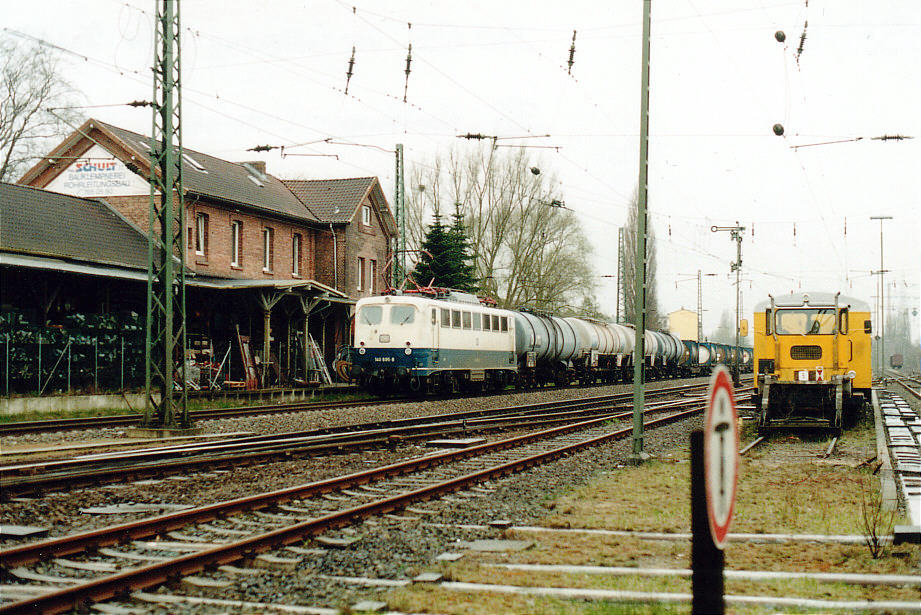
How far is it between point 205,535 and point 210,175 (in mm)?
29276

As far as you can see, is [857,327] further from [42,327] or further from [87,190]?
[87,190]

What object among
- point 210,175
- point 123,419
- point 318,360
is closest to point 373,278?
point 318,360

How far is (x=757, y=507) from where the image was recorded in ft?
29.7

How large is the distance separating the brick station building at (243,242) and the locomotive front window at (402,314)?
5.92 feet

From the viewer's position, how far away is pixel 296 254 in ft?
126

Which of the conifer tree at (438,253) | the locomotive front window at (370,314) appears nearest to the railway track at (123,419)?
the locomotive front window at (370,314)

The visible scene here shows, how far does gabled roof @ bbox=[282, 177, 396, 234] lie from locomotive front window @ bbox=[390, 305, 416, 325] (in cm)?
1372

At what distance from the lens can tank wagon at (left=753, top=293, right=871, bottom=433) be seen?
1775 centimetres

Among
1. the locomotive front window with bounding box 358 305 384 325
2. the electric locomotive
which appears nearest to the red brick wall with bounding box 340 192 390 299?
the electric locomotive

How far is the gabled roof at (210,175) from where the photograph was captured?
31.6 metres

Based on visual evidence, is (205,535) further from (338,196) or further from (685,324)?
(685,324)

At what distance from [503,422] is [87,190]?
2089cm

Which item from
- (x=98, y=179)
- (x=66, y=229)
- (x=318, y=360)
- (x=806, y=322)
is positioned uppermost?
(x=98, y=179)

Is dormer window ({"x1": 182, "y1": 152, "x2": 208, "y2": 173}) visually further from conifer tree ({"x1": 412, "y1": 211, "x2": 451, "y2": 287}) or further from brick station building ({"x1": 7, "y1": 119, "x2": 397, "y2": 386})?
conifer tree ({"x1": 412, "y1": 211, "x2": 451, "y2": 287})
